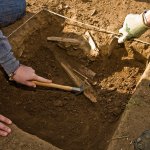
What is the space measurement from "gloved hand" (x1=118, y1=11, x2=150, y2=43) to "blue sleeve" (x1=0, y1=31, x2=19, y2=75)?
3.24 ft

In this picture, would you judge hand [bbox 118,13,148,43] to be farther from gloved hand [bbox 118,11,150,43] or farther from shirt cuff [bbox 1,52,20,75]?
shirt cuff [bbox 1,52,20,75]

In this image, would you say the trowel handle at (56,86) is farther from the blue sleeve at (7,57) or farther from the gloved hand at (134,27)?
the gloved hand at (134,27)

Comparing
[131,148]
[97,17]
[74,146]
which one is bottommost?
[74,146]

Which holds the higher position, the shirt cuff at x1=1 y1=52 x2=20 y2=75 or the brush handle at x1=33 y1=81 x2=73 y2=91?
the shirt cuff at x1=1 y1=52 x2=20 y2=75

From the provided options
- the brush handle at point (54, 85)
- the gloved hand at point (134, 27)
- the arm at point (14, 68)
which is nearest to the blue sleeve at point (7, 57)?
the arm at point (14, 68)

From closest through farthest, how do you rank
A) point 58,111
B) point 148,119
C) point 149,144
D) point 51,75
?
point 149,144, point 148,119, point 58,111, point 51,75

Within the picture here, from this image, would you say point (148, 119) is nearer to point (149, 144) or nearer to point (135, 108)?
point (135, 108)

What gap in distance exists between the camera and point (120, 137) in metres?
2.80

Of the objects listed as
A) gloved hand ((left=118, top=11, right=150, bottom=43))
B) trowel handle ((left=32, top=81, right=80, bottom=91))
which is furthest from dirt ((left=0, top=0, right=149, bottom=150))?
gloved hand ((left=118, top=11, right=150, bottom=43))

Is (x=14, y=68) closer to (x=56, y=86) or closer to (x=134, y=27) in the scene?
(x=56, y=86)

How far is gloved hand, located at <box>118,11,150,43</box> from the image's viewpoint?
10.3ft

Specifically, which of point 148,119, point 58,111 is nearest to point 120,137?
point 148,119

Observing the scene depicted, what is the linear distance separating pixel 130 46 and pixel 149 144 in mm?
1291

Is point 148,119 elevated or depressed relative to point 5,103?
elevated
